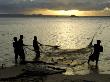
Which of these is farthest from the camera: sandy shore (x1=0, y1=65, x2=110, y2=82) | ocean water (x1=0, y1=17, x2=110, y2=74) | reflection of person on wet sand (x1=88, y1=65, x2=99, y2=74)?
ocean water (x1=0, y1=17, x2=110, y2=74)

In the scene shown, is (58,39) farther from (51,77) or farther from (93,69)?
(51,77)

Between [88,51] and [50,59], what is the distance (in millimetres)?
5657

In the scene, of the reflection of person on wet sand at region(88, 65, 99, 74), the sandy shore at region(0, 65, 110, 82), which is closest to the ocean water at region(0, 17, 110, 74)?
the reflection of person on wet sand at region(88, 65, 99, 74)

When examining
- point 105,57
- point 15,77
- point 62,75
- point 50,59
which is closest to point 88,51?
point 105,57

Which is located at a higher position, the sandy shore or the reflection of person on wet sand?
the sandy shore

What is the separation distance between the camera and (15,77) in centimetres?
1816

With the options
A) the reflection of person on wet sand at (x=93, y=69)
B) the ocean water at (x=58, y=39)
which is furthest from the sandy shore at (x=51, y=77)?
the ocean water at (x=58, y=39)

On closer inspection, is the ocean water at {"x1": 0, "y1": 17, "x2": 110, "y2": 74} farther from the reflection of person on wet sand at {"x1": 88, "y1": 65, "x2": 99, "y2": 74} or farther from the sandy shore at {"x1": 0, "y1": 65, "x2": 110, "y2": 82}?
the sandy shore at {"x1": 0, "y1": 65, "x2": 110, "y2": 82}

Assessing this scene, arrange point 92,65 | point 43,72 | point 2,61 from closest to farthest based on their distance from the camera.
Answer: point 43,72
point 92,65
point 2,61

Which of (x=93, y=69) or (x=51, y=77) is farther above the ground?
(x=51, y=77)

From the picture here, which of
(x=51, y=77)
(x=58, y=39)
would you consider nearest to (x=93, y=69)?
(x=51, y=77)

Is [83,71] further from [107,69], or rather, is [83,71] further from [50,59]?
[50,59]

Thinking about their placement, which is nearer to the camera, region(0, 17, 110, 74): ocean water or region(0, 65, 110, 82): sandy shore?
region(0, 65, 110, 82): sandy shore

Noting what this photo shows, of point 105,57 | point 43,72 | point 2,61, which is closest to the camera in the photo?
point 43,72
